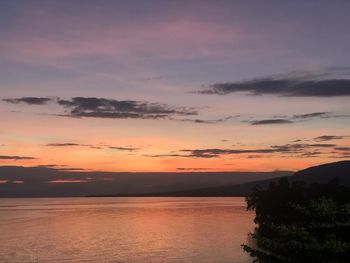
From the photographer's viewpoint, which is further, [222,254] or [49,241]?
[49,241]

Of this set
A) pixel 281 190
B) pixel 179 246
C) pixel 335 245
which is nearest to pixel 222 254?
pixel 179 246

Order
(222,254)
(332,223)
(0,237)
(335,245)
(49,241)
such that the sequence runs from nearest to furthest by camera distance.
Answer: (335,245), (332,223), (222,254), (49,241), (0,237)

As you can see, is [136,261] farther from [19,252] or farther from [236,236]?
[236,236]

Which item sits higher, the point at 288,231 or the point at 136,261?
the point at 288,231

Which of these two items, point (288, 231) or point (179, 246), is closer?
point (288, 231)

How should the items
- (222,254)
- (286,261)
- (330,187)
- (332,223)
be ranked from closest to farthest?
(332,223)
(286,261)
(222,254)
(330,187)

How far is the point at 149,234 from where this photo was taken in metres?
137

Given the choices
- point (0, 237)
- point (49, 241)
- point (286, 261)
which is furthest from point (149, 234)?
point (286, 261)

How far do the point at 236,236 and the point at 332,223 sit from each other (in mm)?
99422

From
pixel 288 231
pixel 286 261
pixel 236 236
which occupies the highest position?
pixel 288 231

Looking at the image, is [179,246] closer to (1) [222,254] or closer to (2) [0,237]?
(1) [222,254]

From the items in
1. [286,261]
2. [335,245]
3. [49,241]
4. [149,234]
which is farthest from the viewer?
[149,234]

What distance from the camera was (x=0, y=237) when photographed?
126625 mm

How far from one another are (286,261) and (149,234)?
10450cm
